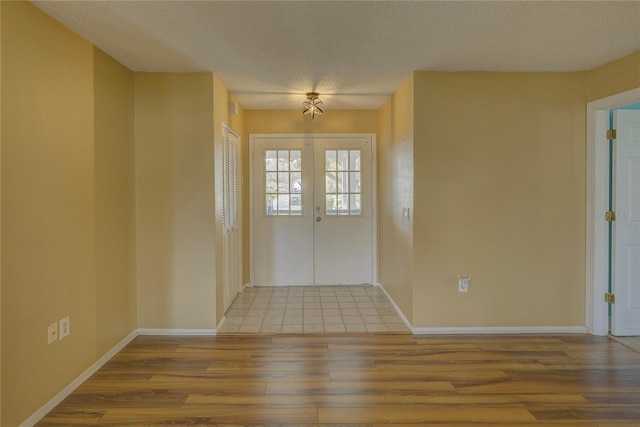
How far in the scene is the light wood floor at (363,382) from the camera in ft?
7.18

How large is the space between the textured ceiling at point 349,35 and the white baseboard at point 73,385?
87.4 inches

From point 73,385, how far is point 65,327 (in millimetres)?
389

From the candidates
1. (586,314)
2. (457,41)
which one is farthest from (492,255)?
(457,41)

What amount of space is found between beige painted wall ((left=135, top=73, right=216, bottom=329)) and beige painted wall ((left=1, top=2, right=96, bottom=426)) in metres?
0.66

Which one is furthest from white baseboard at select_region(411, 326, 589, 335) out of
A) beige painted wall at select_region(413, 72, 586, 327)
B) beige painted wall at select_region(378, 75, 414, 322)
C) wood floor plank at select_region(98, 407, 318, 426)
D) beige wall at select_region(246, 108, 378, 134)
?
beige wall at select_region(246, 108, 378, 134)

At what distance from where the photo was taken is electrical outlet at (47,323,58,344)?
2.27 metres

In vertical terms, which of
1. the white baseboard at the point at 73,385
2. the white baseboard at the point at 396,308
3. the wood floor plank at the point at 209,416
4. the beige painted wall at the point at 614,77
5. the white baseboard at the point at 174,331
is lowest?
the wood floor plank at the point at 209,416

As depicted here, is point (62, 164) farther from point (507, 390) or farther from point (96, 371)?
point (507, 390)

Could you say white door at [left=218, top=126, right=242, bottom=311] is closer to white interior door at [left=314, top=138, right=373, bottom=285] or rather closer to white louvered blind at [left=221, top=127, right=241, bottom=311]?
white louvered blind at [left=221, top=127, right=241, bottom=311]

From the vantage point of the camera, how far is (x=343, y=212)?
16.8 feet

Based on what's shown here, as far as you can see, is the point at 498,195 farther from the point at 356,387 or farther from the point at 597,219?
the point at 356,387

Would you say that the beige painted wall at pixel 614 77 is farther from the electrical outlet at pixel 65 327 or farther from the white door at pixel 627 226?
the electrical outlet at pixel 65 327

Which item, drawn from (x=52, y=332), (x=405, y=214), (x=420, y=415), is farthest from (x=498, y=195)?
(x=52, y=332)

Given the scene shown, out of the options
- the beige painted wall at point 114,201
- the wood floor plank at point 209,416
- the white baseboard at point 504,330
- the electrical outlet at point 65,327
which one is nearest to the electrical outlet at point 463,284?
the white baseboard at point 504,330
